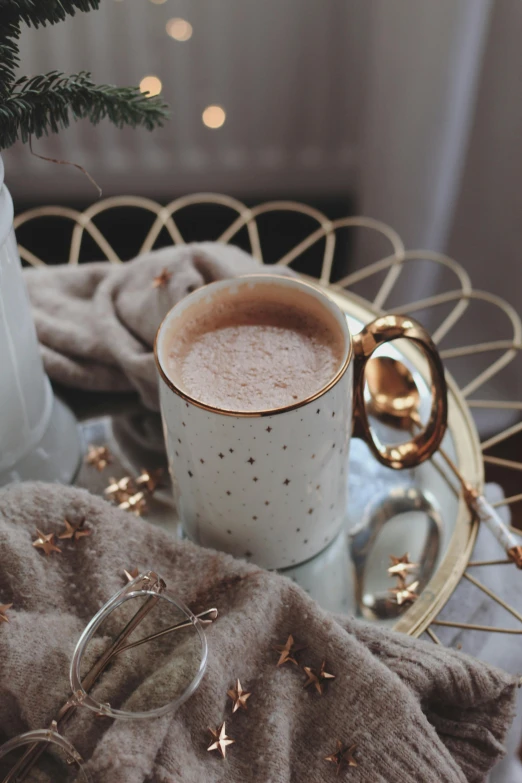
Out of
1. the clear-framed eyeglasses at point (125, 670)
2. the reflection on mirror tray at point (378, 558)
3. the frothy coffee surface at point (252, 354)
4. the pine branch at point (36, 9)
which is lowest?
the reflection on mirror tray at point (378, 558)

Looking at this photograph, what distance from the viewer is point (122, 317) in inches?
26.2

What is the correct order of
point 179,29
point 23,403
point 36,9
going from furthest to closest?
point 179,29 → point 23,403 → point 36,9

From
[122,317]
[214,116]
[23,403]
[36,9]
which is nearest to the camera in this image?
[36,9]

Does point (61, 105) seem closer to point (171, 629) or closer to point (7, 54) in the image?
point (7, 54)

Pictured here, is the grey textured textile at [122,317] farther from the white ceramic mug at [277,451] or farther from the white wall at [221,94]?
the white wall at [221,94]

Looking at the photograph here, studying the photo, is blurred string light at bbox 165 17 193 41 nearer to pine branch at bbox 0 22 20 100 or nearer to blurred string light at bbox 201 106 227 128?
blurred string light at bbox 201 106 227 128

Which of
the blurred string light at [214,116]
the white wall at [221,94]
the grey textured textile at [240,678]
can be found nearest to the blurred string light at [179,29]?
the white wall at [221,94]

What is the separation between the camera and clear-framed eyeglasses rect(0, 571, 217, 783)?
416 mm

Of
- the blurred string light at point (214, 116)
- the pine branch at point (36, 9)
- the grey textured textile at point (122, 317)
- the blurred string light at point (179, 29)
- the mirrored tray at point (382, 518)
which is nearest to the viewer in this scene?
the pine branch at point (36, 9)

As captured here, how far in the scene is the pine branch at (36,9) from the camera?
16.0 inches

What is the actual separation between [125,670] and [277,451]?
0.50ft

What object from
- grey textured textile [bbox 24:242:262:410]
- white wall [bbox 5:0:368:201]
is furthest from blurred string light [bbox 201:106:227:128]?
grey textured textile [bbox 24:242:262:410]

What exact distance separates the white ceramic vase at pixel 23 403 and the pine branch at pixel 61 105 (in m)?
0.03

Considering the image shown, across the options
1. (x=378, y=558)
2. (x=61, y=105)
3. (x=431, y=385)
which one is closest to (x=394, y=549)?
(x=378, y=558)
